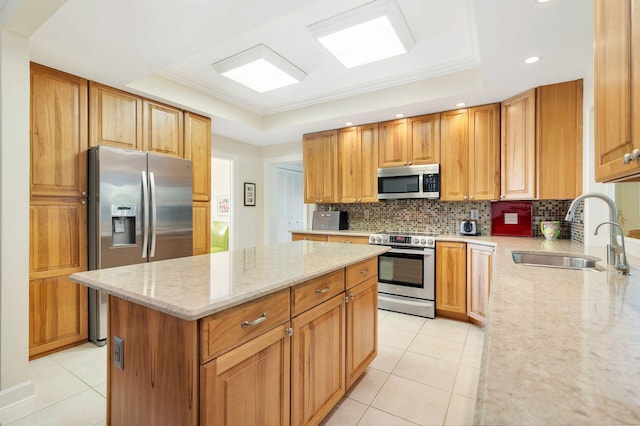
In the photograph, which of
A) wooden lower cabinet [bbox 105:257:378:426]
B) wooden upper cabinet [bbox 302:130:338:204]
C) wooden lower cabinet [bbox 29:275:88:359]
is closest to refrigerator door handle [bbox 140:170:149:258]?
wooden lower cabinet [bbox 29:275:88:359]

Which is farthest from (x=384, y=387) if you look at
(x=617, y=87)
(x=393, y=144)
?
(x=393, y=144)

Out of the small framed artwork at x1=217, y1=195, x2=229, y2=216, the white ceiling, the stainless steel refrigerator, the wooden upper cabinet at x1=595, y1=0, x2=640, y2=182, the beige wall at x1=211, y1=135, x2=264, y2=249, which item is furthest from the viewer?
the small framed artwork at x1=217, y1=195, x2=229, y2=216

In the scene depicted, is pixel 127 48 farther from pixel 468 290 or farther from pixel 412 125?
pixel 468 290

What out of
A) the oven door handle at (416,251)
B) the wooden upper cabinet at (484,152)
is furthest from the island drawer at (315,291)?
the wooden upper cabinet at (484,152)

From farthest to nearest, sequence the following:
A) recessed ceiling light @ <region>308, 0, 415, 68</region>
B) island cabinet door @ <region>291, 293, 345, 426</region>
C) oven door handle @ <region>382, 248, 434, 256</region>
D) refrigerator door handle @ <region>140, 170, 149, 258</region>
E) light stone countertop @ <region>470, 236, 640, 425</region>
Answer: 1. oven door handle @ <region>382, 248, 434, 256</region>
2. refrigerator door handle @ <region>140, 170, 149, 258</region>
3. recessed ceiling light @ <region>308, 0, 415, 68</region>
4. island cabinet door @ <region>291, 293, 345, 426</region>
5. light stone countertop @ <region>470, 236, 640, 425</region>

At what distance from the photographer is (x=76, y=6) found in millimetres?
1842

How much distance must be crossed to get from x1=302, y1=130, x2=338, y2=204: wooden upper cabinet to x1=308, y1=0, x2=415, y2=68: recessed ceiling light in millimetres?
1771

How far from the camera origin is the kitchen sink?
194 centimetres

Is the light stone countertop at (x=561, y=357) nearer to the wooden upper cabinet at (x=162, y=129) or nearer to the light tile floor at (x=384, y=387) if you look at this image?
the light tile floor at (x=384, y=387)

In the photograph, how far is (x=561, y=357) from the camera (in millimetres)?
650

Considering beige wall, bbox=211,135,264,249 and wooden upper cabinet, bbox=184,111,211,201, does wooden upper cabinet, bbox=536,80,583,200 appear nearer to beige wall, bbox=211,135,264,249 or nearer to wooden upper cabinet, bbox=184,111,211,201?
wooden upper cabinet, bbox=184,111,211,201

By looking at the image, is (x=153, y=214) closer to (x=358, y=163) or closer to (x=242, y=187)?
(x=242, y=187)

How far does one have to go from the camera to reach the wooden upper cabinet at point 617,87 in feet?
2.57

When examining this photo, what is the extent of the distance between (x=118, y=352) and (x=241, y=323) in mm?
613
